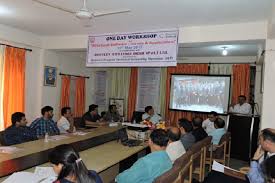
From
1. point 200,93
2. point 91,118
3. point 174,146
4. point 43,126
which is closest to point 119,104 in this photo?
point 91,118

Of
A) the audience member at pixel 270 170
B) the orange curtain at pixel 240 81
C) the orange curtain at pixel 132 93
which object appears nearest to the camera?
the audience member at pixel 270 170

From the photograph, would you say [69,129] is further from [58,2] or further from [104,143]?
[58,2]

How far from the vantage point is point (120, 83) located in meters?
8.86

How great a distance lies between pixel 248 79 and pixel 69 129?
4748 millimetres

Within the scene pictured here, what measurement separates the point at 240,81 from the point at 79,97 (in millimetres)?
4408

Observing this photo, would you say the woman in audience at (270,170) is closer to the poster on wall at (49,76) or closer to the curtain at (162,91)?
the poster on wall at (49,76)

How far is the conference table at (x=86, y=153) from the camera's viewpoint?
256 cm

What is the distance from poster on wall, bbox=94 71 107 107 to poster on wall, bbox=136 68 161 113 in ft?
3.76

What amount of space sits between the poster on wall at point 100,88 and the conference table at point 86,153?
14.1 feet

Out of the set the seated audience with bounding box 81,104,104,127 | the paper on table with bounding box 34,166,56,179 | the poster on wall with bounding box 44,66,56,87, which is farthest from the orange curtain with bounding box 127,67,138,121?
the paper on table with bounding box 34,166,56,179

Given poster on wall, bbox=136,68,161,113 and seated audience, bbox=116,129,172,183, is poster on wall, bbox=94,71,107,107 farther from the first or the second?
seated audience, bbox=116,129,172,183

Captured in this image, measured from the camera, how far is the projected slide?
24.0 feet

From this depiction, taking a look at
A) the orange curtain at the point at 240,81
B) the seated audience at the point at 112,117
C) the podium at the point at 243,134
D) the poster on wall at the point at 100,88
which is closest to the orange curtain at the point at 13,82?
the seated audience at the point at 112,117

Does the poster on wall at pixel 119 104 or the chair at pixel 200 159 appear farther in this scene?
the poster on wall at pixel 119 104
